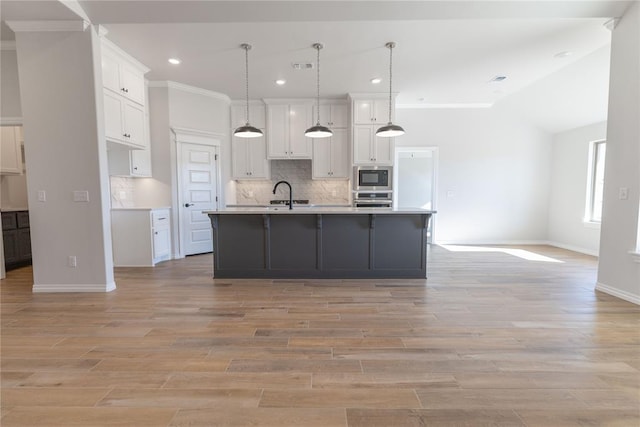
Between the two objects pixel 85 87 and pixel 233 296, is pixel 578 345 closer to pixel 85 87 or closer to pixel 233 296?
pixel 233 296

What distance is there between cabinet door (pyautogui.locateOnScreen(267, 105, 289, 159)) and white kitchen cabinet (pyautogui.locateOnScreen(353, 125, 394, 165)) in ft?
4.59

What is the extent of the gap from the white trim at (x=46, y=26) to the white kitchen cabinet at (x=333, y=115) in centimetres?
371

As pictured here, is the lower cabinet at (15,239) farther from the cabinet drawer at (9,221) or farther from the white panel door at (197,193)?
the white panel door at (197,193)

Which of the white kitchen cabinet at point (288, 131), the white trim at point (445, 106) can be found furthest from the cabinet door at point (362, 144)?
the white trim at point (445, 106)

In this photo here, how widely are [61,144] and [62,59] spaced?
2.99 ft

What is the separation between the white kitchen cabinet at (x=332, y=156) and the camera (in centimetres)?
598

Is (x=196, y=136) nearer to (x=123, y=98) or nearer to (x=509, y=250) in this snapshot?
(x=123, y=98)

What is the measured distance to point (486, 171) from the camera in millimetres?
6383

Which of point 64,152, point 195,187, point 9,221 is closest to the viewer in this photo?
point 64,152

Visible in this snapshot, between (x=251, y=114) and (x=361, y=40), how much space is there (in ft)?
9.85

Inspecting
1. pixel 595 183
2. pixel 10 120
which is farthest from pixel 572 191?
pixel 10 120

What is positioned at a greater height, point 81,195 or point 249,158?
point 249,158

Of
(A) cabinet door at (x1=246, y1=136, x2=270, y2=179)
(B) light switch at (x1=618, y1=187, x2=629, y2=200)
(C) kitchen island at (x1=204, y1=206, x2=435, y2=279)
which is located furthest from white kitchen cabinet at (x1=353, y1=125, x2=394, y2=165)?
(B) light switch at (x1=618, y1=187, x2=629, y2=200)


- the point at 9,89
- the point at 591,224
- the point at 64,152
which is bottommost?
the point at 591,224
